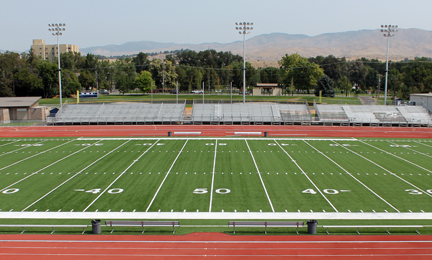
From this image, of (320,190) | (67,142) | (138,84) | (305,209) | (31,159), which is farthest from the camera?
(138,84)

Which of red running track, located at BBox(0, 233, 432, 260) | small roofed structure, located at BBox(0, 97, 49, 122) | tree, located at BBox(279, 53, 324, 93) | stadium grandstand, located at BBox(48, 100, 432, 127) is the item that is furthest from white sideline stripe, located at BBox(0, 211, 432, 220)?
tree, located at BBox(279, 53, 324, 93)

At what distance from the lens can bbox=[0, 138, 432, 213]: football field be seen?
1539 cm

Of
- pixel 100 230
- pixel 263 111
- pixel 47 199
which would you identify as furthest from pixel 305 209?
pixel 263 111

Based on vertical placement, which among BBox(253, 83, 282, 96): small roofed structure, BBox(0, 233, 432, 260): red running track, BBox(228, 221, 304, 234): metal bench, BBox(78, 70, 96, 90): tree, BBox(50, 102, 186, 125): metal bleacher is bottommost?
BBox(0, 233, 432, 260): red running track

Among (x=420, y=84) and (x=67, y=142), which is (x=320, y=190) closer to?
(x=67, y=142)

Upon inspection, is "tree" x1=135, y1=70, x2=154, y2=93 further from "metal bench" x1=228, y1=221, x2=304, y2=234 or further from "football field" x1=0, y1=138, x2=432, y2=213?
"metal bench" x1=228, y1=221, x2=304, y2=234

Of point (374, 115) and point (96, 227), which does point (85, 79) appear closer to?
point (374, 115)

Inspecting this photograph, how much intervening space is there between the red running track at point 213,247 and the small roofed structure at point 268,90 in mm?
71372

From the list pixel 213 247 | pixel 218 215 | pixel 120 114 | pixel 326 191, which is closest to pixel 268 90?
pixel 120 114

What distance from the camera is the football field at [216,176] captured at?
15.4 m

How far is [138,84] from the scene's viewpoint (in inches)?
3100

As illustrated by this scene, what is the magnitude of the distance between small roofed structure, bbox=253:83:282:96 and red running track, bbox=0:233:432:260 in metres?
71.4

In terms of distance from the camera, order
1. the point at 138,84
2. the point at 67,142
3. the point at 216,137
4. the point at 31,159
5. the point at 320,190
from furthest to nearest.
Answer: the point at 138,84 < the point at 216,137 < the point at 67,142 < the point at 31,159 < the point at 320,190

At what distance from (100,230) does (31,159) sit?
45.8 feet
